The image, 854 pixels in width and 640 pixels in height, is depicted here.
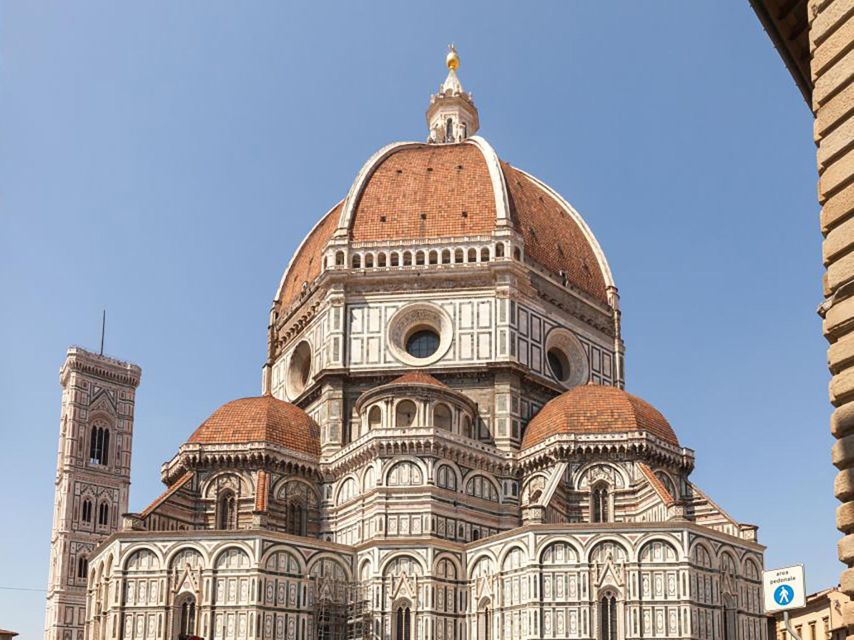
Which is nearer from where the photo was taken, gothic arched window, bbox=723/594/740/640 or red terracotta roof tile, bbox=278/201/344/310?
gothic arched window, bbox=723/594/740/640

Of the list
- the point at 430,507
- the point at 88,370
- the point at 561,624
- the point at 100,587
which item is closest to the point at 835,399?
the point at 561,624

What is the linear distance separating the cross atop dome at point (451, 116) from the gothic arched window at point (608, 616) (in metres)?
32.2

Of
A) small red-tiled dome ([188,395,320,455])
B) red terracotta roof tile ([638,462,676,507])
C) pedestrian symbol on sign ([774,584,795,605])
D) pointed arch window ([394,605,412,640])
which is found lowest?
pedestrian symbol on sign ([774,584,795,605])

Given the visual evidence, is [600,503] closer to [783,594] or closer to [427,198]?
[427,198]

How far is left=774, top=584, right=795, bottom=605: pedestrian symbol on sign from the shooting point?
15.4m

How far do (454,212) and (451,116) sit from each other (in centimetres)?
1472

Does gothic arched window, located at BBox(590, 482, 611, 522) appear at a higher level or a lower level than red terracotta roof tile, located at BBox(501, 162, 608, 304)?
lower

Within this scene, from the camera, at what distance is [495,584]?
42.5 m

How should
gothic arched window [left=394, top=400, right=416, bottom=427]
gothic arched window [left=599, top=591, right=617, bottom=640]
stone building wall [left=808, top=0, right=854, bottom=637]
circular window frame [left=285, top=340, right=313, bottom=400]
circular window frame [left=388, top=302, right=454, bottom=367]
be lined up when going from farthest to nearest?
circular window frame [left=285, top=340, right=313, bottom=400], circular window frame [left=388, top=302, right=454, bottom=367], gothic arched window [left=394, top=400, right=416, bottom=427], gothic arched window [left=599, top=591, right=617, bottom=640], stone building wall [left=808, top=0, right=854, bottom=637]

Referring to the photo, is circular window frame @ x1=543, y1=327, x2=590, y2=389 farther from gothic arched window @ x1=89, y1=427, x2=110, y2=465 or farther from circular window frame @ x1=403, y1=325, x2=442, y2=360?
gothic arched window @ x1=89, y1=427, x2=110, y2=465

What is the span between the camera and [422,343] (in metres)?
51.8

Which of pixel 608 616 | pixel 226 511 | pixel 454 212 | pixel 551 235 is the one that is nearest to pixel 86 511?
pixel 226 511

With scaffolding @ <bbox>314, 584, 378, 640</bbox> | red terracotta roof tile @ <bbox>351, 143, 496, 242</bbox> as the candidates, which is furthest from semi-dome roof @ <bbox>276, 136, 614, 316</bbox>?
scaffolding @ <bbox>314, 584, 378, 640</bbox>

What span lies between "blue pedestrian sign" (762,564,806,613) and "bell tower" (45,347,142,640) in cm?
7180
